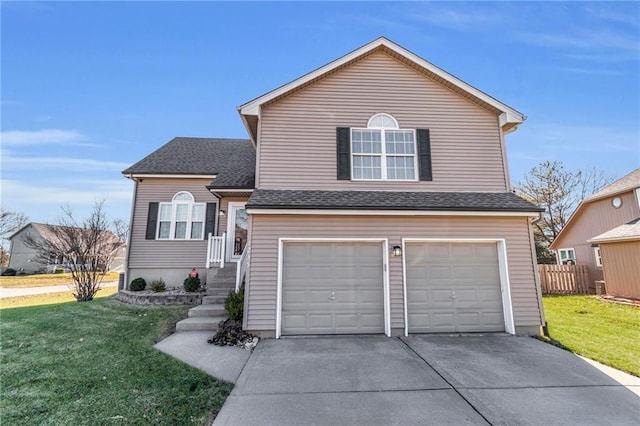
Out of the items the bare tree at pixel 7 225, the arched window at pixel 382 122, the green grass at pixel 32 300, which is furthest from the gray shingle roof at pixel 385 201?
the bare tree at pixel 7 225

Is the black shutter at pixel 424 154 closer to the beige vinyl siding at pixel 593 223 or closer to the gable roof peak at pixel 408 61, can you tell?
the gable roof peak at pixel 408 61

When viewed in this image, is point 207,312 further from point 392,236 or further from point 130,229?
point 130,229

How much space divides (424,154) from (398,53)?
3290mm

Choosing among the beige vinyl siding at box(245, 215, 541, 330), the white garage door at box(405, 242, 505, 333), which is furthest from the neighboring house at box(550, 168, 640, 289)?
the white garage door at box(405, 242, 505, 333)

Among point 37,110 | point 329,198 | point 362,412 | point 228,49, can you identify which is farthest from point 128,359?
point 37,110

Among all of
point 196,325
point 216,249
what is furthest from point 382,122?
point 196,325

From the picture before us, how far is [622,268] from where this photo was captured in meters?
12.4

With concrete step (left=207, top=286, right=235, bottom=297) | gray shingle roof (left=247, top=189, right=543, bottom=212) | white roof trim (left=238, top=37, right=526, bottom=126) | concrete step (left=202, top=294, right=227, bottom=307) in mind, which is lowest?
concrete step (left=202, top=294, right=227, bottom=307)

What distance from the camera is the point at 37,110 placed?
45.8 feet

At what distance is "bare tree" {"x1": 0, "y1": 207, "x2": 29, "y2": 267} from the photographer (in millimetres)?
34625

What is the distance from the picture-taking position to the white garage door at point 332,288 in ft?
22.7

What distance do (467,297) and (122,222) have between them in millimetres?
21036

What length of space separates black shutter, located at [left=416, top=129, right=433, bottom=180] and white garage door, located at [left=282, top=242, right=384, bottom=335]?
8.48 feet

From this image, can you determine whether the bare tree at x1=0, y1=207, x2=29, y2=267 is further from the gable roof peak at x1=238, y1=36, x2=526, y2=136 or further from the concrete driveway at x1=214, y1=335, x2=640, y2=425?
the concrete driveway at x1=214, y1=335, x2=640, y2=425
